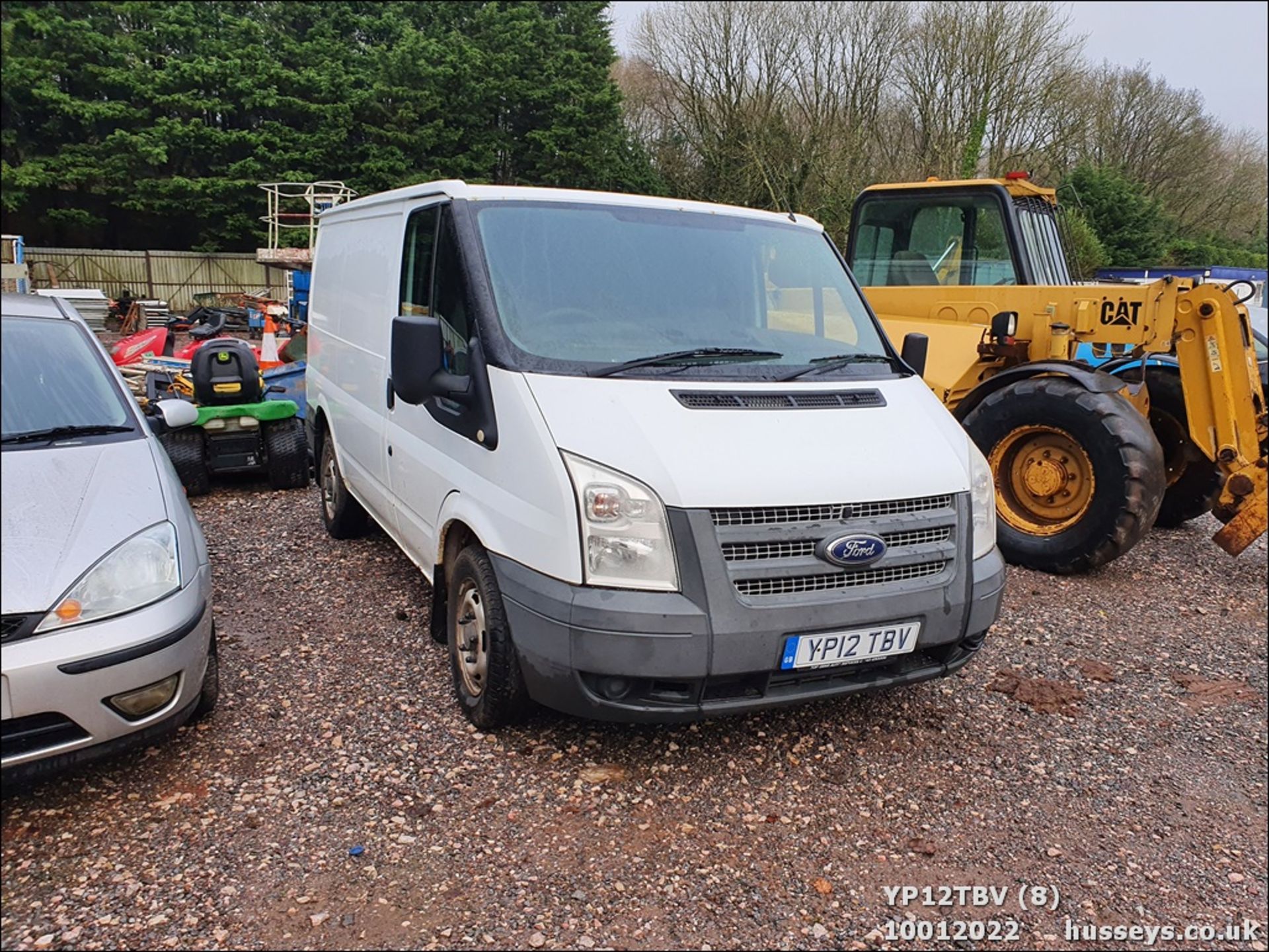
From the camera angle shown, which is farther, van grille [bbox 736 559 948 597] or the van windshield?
the van windshield

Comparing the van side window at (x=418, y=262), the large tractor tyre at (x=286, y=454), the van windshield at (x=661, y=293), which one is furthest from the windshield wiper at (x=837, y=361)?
→ the large tractor tyre at (x=286, y=454)

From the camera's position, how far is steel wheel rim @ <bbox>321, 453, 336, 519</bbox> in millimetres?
5684

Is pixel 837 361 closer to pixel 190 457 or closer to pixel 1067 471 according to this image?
pixel 1067 471

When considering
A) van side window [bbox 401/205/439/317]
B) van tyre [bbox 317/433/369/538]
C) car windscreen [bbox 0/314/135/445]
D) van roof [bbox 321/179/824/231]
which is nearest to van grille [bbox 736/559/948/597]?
van roof [bbox 321/179/824/231]

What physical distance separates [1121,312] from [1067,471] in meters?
1.22

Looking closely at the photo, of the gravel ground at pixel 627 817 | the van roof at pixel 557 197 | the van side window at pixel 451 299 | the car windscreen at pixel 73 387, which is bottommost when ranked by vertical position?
the gravel ground at pixel 627 817

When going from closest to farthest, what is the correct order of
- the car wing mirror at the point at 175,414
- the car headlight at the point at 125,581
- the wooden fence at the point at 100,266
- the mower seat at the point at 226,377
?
the wooden fence at the point at 100,266 → the car headlight at the point at 125,581 → the car wing mirror at the point at 175,414 → the mower seat at the point at 226,377

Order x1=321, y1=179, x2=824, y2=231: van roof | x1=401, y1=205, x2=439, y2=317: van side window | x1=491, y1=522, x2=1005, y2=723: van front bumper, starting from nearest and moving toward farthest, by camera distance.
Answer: x1=491, y1=522, x2=1005, y2=723: van front bumper < x1=321, y1=179, x2=824, y2=231: van roof < x1=401, y1=205, x2=439, y2=317: van side window

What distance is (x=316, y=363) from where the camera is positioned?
19.6 feet

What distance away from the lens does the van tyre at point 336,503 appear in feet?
18.1

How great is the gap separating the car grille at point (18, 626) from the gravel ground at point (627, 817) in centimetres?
65

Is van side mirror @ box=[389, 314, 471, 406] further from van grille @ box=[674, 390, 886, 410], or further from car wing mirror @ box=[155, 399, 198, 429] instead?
car wing mirror @ box=[155, 399, 198, 429]

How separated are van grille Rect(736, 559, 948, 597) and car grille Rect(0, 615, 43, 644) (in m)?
2.10

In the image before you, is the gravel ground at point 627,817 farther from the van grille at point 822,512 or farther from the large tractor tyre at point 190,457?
the large tractor tyre at point 190,457
